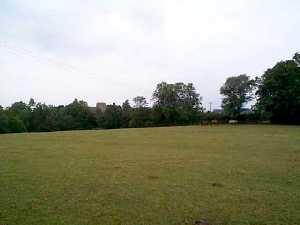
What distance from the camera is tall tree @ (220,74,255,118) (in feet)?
166

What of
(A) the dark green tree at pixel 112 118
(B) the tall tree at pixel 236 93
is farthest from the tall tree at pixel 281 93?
(A) the dark green tree at pixel 112 118

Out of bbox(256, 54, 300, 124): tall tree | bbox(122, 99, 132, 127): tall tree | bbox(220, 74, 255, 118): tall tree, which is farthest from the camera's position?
bbox(122, 99, 132, 127): tall tree

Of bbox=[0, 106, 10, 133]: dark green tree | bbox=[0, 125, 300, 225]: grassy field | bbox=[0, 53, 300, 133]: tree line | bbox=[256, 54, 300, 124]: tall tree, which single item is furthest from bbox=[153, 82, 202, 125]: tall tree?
bbox=[0, 125, 300, 225]: grassy field

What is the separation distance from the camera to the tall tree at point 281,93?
42603mm

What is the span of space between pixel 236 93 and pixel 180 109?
40.7ft

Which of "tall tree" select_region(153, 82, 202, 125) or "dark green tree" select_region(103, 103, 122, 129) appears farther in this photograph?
"dark green tree" select_region(103, 103, 122, 129)

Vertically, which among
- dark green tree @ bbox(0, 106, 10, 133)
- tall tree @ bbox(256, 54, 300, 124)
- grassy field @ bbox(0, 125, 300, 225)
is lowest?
grassy field @ bbox(0, 125, 300, 225)

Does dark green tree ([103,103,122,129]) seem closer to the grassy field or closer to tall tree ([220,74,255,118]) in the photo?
tall tree ([220,74,255,118])

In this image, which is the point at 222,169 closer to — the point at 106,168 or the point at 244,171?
the point at 244,171

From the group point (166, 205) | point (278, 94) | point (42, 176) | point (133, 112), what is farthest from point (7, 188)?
point (133, 112)

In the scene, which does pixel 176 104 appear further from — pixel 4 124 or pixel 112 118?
pixel 4 124

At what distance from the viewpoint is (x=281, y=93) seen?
4328 cm

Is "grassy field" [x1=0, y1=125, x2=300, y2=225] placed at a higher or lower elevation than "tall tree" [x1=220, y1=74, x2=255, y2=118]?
lower

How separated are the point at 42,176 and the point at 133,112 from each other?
56.7 meters
